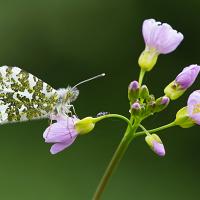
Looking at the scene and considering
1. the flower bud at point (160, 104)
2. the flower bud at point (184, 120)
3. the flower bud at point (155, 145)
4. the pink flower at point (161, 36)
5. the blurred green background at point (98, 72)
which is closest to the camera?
the flower bud at point (155, 145)

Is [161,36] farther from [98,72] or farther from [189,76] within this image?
[98,72]

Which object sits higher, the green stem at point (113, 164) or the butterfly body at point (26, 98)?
the butterfly body at point (26, 98)

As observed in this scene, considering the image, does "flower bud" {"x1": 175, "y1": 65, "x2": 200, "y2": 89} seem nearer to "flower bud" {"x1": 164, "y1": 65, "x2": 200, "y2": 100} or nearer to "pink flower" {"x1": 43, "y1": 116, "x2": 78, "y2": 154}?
"flower bud" {"x1": 164, "y1": 65, "x2": 200, "y2": 100}

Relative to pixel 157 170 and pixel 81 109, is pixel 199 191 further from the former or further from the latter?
pixel 81 109

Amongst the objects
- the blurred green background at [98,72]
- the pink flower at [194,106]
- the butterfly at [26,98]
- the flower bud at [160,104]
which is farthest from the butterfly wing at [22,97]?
the blurred green background at [98,72]

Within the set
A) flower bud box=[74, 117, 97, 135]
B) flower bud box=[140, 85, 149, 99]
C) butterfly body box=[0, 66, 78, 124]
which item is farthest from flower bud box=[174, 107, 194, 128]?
butterfly body box=[0, 66, 78, 124]

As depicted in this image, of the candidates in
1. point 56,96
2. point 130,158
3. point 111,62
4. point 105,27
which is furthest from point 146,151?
point 56,96

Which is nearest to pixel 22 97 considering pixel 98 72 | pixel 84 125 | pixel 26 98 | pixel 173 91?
pixel 26 98

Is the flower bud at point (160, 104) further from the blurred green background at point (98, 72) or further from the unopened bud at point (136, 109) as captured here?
Answer: the blurred green background at point (98, 72)
